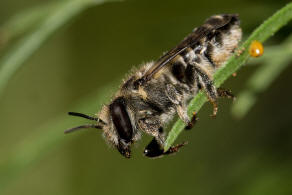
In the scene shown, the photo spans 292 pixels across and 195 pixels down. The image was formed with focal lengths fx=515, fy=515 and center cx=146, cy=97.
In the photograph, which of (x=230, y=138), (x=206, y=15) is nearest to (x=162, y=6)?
(x=206, y=15)

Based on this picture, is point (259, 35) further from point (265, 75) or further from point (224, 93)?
point (265, 75)

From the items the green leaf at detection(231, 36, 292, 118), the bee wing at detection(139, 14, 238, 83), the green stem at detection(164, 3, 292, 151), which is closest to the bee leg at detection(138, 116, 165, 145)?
the bee wing at detection(139, 14, 238, 83)

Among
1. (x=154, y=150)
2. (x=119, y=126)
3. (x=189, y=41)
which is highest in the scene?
(x=189, y=41)

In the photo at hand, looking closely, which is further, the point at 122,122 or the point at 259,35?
the point at 122,122

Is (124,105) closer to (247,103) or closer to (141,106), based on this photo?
(141,106)

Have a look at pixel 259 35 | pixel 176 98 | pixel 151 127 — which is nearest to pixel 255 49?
pixel 259 35

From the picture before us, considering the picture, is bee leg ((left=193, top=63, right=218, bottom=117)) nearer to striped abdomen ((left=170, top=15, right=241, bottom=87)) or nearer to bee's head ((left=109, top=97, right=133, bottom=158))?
striped abdomen ((left=170, top=15, right=241, bottom=87))
